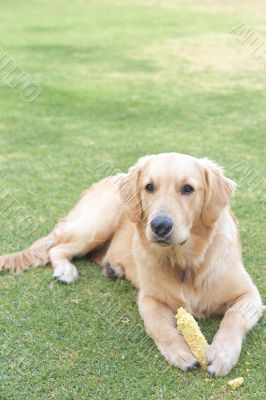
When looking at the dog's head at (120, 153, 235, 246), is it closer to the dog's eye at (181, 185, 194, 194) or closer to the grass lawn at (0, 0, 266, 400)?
the dog's eye at (181, 185, 194, 194)

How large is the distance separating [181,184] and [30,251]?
5.62 ft

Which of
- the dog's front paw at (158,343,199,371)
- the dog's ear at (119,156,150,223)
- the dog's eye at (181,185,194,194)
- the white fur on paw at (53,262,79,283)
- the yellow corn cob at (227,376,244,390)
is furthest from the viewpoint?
the white fur on paw at (53,262,79,283)

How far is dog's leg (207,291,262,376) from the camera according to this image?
3.43m

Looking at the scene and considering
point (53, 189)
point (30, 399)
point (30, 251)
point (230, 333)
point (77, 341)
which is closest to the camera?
point (30, 399)

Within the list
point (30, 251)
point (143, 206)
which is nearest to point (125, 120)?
point (30, 251)

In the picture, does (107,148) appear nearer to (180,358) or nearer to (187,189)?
(187,189)

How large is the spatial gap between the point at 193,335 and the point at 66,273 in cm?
146

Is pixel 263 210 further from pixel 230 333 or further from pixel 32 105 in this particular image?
pixel 32 105

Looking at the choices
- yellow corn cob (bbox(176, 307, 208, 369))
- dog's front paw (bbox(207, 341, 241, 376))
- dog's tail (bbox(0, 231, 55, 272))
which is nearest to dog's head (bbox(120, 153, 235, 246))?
yellow corn cob (bbox(176, 307, 208, 369))

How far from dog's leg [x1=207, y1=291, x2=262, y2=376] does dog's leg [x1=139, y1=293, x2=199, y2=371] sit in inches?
5.1

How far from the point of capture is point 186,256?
3992 mm

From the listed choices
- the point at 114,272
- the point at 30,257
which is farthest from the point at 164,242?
the point at 30,257

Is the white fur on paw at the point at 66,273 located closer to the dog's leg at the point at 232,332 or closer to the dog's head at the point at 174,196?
the dog's head at the point at 174,196

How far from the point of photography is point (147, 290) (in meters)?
4.13
